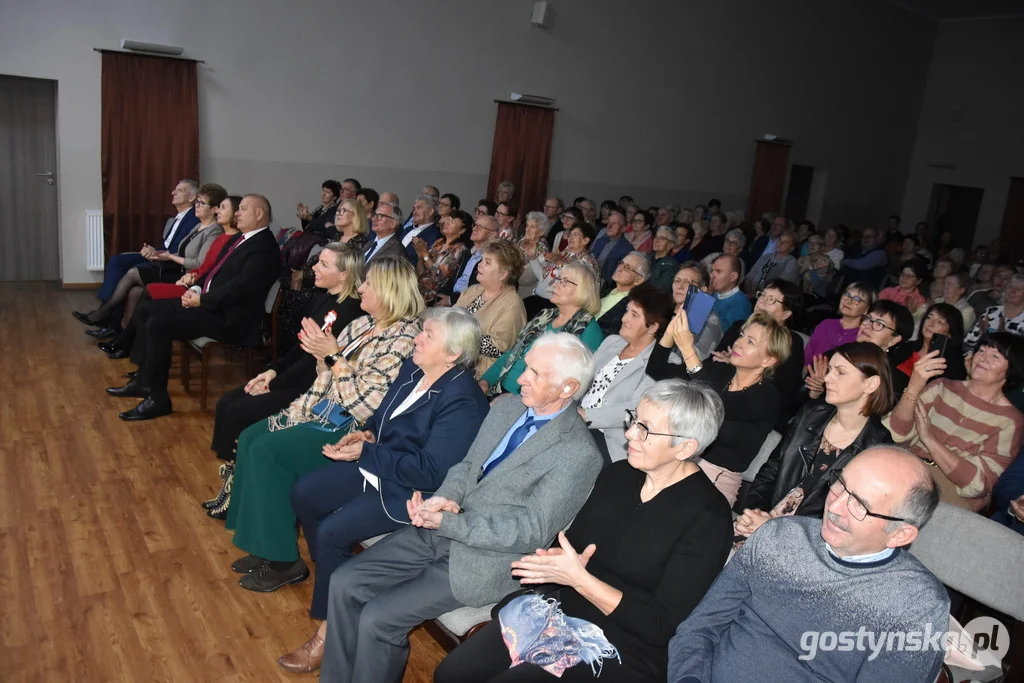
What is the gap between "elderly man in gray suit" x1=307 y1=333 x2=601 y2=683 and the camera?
2158 millimetres

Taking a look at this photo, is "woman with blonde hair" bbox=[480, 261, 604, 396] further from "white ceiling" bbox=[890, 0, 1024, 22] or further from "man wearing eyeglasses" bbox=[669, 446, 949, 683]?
"white ceiling" bbox=[890, 0, 1024, 22]

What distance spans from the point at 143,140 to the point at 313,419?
5751mm

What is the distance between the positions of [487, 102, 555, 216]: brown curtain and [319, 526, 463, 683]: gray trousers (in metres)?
8.27

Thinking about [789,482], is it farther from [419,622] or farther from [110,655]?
[110,655]

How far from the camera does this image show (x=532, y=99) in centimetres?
1017

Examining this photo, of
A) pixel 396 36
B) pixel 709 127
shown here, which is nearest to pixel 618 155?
pixel 709 127

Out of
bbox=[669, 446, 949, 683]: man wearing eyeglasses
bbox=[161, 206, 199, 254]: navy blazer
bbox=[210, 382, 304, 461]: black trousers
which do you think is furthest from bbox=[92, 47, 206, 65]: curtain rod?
bbox=[669, 446, 949, 683]: man wearing eyeglasses

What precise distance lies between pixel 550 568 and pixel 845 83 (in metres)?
14.5

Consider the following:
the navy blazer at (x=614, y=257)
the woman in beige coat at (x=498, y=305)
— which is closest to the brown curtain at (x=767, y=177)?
the navy blazer at (x=614, y=257)

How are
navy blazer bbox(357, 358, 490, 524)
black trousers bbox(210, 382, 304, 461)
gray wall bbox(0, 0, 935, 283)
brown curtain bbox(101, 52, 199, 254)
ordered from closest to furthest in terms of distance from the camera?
navy blazer bbox(357, 358, 490, 524) → black trousers bbox(210, 382, 304, 461) → brown curtain bbox(101, 52, 199, 254) → gray wall bbox(0, 0, 935, 283)

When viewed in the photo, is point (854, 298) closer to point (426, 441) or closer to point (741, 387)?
point (741, 387)

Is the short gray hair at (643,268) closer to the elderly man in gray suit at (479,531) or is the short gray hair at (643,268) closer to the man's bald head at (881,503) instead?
the elderly man in gray suit at (479,531)

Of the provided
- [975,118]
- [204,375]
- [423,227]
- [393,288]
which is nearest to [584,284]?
[393,288]

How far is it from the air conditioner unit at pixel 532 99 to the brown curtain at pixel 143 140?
13.2 feet
